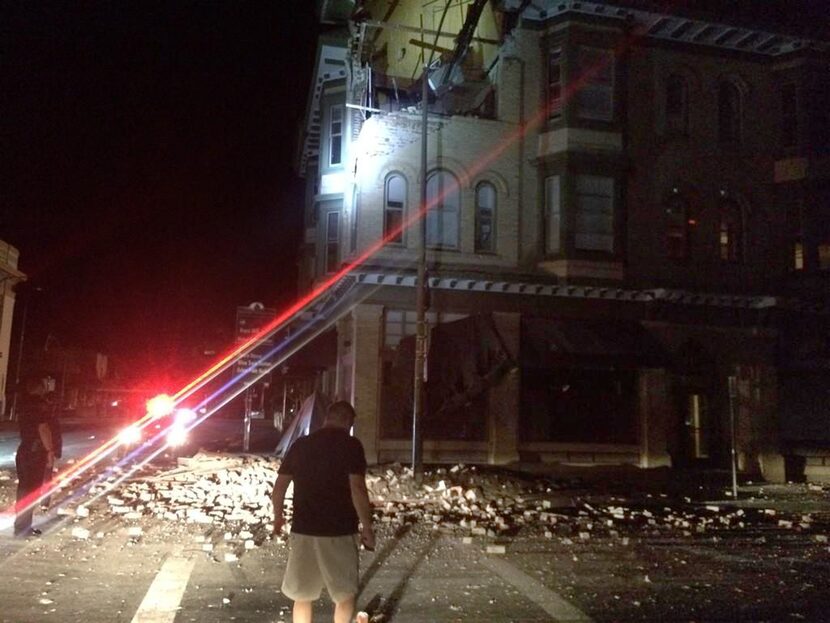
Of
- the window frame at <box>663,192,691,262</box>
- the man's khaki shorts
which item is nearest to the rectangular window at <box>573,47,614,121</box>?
the window frame at <box>663,192,691,262</box>

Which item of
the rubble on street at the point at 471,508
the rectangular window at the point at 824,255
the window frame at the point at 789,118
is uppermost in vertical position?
the window frame at the point at 789,118

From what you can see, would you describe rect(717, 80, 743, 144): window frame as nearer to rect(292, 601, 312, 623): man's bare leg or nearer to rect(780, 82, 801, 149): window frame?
rect(780, 82, 801, 149): window frame

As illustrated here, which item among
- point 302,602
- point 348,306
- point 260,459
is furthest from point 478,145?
point 302,602

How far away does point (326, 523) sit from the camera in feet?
17.4

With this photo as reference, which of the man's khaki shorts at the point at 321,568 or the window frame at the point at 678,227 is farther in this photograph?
the window frame at the point at 678,227

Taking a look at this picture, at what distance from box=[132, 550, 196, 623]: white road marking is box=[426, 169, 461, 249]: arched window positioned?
485 inches

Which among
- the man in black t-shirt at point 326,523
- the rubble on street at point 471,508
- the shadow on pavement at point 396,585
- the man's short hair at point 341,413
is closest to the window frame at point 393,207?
the rubble on street at point 471,508

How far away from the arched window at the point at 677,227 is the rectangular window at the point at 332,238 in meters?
9.61

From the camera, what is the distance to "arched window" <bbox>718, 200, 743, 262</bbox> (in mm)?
21094

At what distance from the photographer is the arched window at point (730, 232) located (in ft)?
69.2

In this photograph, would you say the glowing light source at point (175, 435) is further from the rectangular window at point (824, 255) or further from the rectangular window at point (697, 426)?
the rectangular window at point (824, 255)

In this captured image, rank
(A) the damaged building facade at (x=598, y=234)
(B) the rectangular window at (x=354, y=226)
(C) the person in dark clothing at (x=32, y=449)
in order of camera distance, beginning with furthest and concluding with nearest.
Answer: (B) the rectangular window at (x=354, y=226) → (A) the damaged building facade at (x=598, y=234) → (C) the person in dark clothing at (x=32, y=449)

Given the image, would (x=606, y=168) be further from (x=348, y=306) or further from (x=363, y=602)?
(x=363, y=602)

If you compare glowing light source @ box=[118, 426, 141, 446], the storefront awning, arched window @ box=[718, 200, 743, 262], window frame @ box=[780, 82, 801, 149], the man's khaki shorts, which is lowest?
the man's khaki shorts
